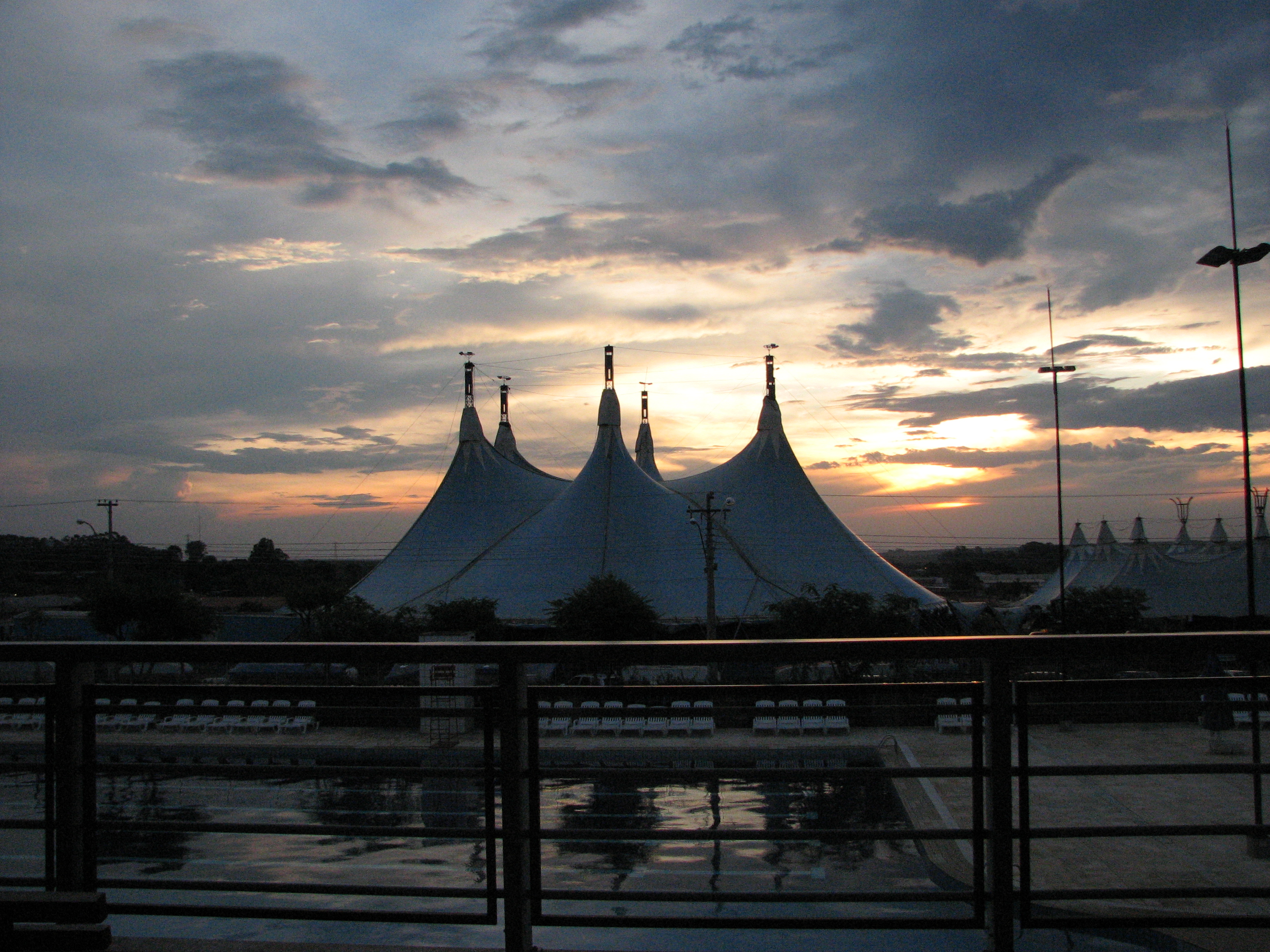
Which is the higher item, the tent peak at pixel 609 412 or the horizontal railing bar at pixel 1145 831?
the tent peak at pixel 609 412

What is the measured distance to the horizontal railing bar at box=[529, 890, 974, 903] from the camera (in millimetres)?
2014

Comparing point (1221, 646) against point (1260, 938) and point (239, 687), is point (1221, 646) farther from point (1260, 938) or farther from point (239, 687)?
A: point (239, 687)

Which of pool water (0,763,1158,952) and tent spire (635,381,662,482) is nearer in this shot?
pool water (0,763,1158,952)

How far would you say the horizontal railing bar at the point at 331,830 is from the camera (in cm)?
210

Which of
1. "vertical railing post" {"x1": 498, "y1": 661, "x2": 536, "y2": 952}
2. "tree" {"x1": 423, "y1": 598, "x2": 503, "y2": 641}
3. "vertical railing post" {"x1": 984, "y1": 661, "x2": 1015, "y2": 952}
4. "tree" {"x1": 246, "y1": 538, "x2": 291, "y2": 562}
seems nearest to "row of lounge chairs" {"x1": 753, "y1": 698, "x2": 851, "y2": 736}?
"vertical railing post" {"x1": 984, "y1": 661, "x2": 1015, "y2": 952}

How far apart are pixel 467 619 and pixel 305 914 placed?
21842 mm

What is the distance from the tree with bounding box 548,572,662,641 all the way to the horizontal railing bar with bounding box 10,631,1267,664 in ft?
64.6

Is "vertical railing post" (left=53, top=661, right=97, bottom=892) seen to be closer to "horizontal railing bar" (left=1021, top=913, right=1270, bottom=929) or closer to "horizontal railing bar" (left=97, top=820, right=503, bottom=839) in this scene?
"horizontal railing bar" (left=97, top=820, right=503, bottom=839)

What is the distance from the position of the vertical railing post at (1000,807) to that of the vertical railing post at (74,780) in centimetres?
200

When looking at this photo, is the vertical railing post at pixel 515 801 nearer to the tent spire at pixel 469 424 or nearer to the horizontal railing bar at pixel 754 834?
the horizontal railing bar at pixel 754 834

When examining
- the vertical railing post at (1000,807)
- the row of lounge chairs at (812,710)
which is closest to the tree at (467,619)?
the row of lounge chairs at (812,710)

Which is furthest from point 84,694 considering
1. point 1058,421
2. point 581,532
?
point 581,532

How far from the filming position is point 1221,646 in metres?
1.96

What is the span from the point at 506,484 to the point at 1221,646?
3260 centimetres
